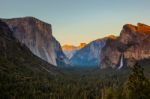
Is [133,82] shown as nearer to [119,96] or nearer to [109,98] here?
[119,96]

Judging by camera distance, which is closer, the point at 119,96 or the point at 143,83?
the point at 143,83

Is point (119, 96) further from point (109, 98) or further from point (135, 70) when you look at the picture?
point (135, 70)

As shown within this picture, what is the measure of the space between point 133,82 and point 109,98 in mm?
40114

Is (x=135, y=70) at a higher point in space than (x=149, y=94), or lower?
higher

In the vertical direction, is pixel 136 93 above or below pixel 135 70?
below

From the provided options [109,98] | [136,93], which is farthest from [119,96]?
[136,93]

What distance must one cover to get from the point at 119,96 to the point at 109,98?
10.9 m

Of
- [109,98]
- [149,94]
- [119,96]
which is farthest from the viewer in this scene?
[109,98]

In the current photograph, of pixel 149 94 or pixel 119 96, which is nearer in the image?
pixel 149 94

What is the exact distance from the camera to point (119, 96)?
102m

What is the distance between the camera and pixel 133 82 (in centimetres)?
7338

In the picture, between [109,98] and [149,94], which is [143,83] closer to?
[149,94]

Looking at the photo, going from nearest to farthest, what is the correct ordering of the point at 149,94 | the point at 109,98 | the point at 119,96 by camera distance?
1. the point at 149,94
2. the point at 119,96
3. the point at 109,98

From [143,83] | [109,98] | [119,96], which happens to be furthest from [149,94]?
[109,98]
